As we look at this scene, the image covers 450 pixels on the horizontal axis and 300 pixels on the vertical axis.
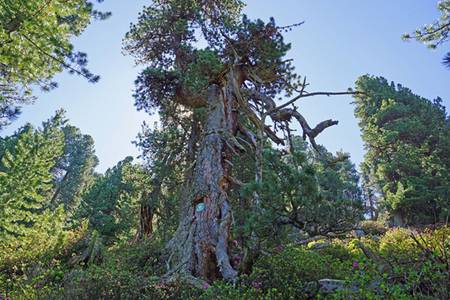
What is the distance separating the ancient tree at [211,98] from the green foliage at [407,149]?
12.8 meters

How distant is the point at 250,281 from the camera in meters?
4.77

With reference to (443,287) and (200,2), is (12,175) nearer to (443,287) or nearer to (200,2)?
(200,2)

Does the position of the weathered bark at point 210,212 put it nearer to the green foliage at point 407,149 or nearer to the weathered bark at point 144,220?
the weathered bark at point 144,220

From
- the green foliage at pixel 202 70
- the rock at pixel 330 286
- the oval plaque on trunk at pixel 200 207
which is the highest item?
the green foliage at pixel 202 70

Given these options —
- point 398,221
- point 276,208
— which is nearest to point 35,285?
point 276,208

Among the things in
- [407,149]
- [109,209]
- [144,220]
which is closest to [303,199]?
[144,220]

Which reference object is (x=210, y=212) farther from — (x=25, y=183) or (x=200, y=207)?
(x=25, y=183)

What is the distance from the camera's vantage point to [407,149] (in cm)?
2312

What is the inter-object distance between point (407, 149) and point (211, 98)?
20.1 metres

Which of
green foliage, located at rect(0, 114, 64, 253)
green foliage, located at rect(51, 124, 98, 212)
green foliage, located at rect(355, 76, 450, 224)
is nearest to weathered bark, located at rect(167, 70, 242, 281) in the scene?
green foliage, located at rect(0, 114, 64, 253)

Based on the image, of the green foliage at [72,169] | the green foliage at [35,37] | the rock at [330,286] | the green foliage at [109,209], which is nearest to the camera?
the rock at [330,286]

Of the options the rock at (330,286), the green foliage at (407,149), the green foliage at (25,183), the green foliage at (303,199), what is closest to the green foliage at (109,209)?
the green foliage at (25,183)

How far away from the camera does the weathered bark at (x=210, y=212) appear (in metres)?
6.10

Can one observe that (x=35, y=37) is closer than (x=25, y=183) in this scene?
Yes
